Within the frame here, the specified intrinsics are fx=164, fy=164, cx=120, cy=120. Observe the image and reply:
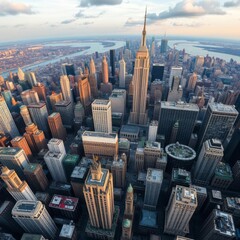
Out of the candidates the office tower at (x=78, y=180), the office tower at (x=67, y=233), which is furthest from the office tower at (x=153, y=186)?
the office tower at (x=67, y=233)

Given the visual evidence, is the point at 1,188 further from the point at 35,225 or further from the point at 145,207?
the point at 145,207

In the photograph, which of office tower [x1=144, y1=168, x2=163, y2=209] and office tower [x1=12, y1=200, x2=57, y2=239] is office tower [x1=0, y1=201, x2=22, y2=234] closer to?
office tower [x1=12, y1=200, x2=57, y2=239]

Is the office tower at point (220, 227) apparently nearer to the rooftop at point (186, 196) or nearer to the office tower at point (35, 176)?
the rooftop at point (186, 196)

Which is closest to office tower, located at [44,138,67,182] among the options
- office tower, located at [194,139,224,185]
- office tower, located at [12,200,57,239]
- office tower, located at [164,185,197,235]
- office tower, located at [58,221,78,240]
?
office tower, located at [12,200,57,239]

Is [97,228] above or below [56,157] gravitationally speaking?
below

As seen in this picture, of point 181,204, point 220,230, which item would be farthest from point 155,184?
point 220,230

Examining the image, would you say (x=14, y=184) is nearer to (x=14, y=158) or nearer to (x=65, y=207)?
(x=14, y=158)
